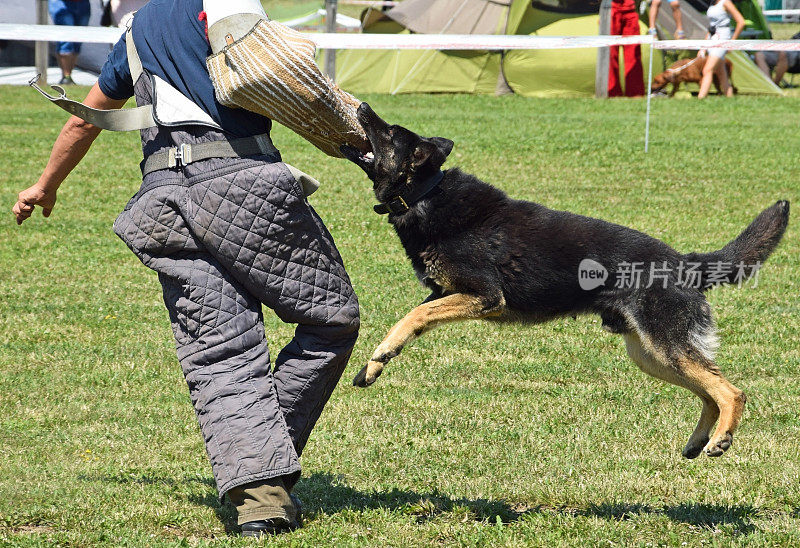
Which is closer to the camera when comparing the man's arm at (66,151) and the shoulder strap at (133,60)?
the shoulder strap at (133,60)

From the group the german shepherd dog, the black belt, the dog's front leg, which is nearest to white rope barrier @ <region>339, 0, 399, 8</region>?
the german shepherd dog

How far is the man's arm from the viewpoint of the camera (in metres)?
3.44

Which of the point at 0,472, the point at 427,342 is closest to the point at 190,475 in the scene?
the point at 0,472

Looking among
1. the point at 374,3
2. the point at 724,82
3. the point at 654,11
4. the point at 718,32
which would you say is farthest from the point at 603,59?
the point at 374,3

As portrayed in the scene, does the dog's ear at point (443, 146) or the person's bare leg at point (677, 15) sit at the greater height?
the dog's ear at point (443, 146)

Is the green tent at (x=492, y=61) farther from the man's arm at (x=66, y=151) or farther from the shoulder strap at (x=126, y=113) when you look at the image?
the shoulder strap at (x=126, y=113)

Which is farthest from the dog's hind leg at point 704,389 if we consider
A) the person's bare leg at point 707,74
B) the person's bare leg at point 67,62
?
the person's bare leg at point 67,62

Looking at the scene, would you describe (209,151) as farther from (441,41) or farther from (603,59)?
(603,59)

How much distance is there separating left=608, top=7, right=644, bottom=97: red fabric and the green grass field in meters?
7.15

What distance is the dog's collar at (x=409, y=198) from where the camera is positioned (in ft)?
13.3

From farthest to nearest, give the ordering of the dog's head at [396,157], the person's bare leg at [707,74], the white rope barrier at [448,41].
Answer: the person's bare leg at [707,74], the white rope barrier at [448,41], the dog's head at [396,157]

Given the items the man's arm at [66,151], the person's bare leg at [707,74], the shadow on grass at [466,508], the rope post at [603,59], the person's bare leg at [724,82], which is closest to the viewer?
the man's arm at [66,151]

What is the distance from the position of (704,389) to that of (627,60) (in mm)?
12921

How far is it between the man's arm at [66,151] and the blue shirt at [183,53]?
0.78ft
